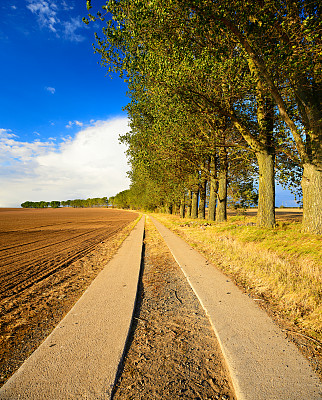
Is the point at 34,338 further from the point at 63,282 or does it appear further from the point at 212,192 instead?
the point at 212,192

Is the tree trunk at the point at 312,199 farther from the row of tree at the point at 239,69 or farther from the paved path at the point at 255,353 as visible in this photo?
the paved path at the point at 255,353

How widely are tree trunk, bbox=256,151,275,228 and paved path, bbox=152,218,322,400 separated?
7000 millimetres

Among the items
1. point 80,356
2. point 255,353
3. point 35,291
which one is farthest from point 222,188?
point 80,356

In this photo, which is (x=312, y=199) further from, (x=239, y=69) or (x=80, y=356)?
(x=80, y=356)

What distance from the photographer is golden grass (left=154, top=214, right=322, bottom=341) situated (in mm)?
3717

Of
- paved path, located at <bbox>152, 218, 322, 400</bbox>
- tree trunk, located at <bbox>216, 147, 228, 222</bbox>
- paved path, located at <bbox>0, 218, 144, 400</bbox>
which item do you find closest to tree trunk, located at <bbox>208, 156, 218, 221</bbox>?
tree trunk, located at <bbox>216, 147, 228, 222</bbox>

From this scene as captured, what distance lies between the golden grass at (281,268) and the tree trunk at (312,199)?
581 mm

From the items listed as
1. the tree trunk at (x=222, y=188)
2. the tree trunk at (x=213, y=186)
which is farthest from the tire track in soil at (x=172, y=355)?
the tree trunk at (x=213, y=186)

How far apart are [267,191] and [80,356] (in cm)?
1069

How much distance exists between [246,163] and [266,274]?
10194mm

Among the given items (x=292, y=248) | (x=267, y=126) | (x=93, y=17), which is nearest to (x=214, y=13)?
(x=93, y=17)

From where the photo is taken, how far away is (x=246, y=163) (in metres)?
14.0

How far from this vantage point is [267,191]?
10.7 m

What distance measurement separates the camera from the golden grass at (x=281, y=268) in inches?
146
